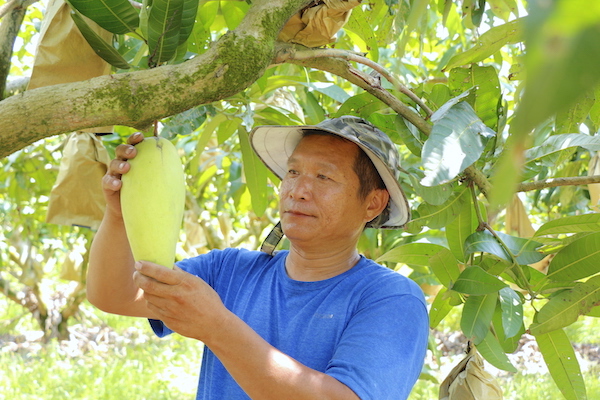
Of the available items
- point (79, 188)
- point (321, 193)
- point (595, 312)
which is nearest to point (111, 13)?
point (321, 193)

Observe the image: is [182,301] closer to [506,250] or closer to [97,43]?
[97,43]

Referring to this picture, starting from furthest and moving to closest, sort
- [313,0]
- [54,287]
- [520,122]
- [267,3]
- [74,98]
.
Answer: [54,287], [313,0], [267,3], [74,98], [520,122]

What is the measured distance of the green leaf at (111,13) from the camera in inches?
32.5

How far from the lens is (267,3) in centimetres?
82

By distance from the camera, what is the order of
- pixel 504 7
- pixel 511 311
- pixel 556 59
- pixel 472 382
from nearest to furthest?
pixel 556 59 → pixel 511 311 → pixel 472 382 → pixel 504 7

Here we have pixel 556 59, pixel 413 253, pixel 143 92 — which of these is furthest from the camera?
pixel 413 253

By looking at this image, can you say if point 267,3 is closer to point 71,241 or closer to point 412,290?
point 412,290

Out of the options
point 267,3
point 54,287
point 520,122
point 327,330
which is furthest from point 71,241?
point 520,122

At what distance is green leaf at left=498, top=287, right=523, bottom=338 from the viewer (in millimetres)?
1139

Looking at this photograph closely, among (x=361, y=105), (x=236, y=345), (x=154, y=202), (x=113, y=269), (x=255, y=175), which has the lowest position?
(x=236, y=345)

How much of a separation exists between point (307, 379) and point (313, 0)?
60cm

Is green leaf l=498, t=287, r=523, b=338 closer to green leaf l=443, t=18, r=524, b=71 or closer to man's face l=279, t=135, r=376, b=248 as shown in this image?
man's face l=279, t=135, r=376, b=248

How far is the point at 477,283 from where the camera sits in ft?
3.69

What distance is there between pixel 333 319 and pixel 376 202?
341 millimetres
